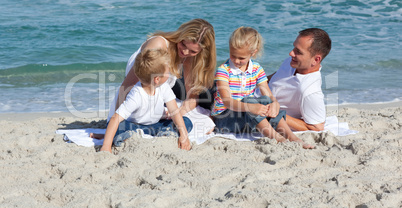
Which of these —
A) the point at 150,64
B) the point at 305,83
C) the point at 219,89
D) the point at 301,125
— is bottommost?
the point at 301,125

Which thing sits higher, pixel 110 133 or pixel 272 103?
pixel 272 103

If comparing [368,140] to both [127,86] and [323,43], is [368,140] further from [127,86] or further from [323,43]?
[127,86]

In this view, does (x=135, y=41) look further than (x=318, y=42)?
Yes

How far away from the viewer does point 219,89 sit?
12.2ft

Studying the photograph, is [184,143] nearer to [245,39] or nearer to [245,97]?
[245,97]

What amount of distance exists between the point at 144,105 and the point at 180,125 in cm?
34

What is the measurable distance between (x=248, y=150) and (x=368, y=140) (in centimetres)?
101

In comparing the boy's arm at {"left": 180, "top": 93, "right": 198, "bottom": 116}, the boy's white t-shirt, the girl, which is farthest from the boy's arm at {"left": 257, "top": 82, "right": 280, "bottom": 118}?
the boy's white t-shirt

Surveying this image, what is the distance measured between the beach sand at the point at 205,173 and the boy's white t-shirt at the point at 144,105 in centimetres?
26

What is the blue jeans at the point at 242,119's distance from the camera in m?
3.59

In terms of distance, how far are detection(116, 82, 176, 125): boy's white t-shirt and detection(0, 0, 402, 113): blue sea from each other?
71.3 inches

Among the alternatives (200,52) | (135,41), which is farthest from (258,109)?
(135,41)

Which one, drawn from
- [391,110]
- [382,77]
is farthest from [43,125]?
[382,77]

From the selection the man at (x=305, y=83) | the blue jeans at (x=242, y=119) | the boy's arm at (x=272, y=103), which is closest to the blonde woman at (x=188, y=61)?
the blue jeans at (x=242, y=119)
